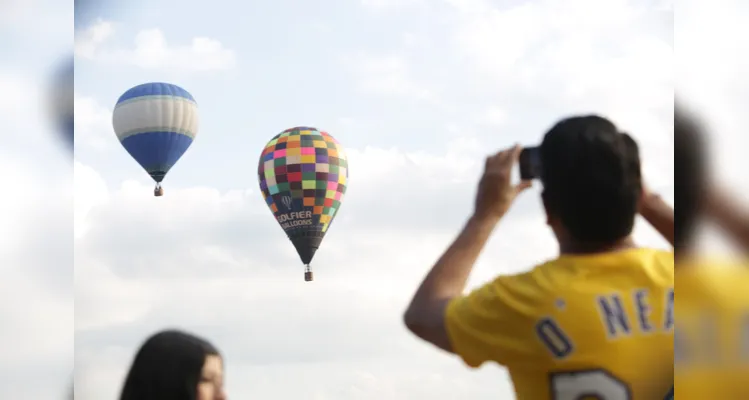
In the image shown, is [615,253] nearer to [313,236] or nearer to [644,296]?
[644,296]

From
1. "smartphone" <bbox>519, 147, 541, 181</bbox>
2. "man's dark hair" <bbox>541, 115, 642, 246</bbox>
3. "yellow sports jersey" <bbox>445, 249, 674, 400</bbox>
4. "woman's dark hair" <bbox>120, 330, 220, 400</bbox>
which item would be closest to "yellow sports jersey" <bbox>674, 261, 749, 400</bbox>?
"yellow sports jersey" <bbox>445, 249, 674, 400</bbox>

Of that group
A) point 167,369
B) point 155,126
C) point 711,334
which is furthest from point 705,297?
point 155,126

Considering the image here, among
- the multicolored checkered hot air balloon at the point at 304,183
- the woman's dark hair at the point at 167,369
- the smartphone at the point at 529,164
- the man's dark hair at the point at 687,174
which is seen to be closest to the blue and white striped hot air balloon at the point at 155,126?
the multicolored checkered hot air balloon at the point at 304,183

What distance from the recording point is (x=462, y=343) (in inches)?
75.9

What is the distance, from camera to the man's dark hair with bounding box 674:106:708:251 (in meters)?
1.01

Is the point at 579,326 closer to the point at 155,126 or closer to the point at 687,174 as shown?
the point at 687,174

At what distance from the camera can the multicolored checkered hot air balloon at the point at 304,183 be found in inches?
988

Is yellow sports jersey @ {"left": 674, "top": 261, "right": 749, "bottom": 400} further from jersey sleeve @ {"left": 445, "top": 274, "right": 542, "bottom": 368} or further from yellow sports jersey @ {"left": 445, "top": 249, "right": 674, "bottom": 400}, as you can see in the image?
jersey sleeve @ {"left": 445, "top": 274, "right": 542, "bottom": 368}

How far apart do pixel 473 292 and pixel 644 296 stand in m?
0.38

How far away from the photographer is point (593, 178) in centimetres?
178

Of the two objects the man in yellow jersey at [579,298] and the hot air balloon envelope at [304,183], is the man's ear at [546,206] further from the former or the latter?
the hot air balloon envelope at [304,183]

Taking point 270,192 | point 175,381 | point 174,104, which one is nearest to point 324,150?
point 270,192

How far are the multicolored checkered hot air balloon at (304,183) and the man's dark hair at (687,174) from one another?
23948 mm

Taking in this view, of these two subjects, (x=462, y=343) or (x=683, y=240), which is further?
(x=462, y=343)
